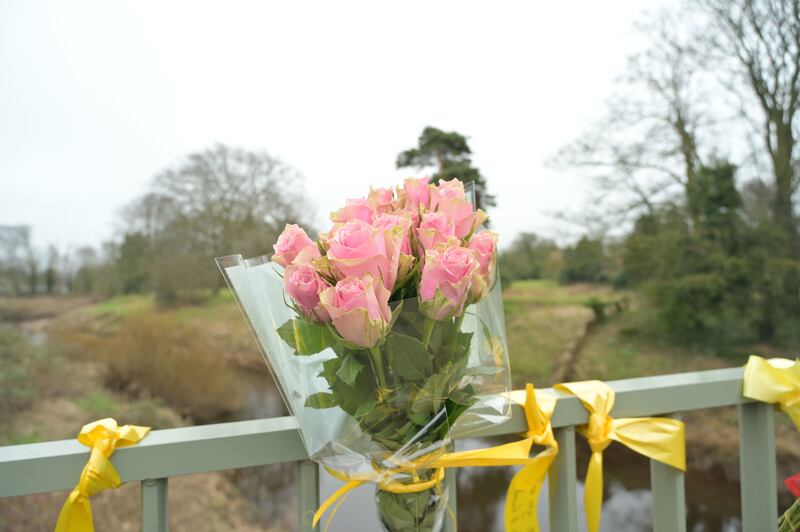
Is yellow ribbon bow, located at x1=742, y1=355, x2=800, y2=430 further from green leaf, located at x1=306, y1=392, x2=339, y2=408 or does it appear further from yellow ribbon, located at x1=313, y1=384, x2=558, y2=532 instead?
green leaf, located at x1=306, y1=392, x2=339, y2=408

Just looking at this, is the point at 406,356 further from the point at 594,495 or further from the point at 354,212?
the point at 594,495

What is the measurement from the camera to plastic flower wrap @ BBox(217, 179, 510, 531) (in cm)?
47

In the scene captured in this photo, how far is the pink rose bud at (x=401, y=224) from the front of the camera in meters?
0.49

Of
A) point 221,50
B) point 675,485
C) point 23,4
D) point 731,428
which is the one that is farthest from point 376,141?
point 675,485

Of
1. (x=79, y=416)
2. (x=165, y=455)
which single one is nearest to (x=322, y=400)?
(x=165, y=455)

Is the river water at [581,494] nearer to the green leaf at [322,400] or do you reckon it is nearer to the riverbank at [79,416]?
the riverbank at [79,416]

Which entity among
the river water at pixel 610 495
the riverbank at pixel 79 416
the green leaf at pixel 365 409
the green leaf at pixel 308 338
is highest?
the green leaf at pixel 308 338

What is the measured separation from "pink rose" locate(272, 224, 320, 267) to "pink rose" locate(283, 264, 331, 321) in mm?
32

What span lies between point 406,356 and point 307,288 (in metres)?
0.12

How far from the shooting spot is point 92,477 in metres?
0.58

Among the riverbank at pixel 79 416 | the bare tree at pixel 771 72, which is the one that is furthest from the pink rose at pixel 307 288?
the bare tree at pixel 771 72

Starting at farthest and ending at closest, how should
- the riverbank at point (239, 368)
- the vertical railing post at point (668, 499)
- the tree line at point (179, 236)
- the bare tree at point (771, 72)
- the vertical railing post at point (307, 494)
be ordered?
the bare tree at point (771, 72) → the tree line at point (179, 236) → the riverbank at point (239, 368) → the vertical railing post at point (668, 499) → the vertical railing post at point (307, 494)

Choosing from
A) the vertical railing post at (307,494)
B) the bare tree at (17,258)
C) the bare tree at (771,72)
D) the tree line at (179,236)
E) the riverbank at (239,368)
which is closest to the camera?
the vertical railing post at (307,494)

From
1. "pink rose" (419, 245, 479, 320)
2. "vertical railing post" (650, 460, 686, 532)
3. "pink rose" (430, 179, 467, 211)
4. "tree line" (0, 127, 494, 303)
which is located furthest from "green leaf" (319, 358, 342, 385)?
"tree line" (0, 127, 494, 303)
